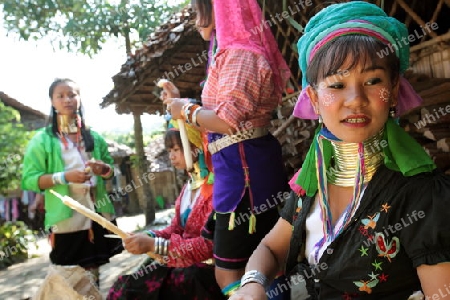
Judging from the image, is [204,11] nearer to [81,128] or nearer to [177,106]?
[177,106]

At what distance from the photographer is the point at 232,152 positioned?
200cm

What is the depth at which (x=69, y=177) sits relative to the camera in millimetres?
3137

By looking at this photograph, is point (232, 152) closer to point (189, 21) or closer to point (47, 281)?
point (47, 281)

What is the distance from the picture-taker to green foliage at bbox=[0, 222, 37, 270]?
8.14 m

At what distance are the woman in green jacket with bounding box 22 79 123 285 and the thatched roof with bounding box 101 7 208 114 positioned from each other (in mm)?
1471

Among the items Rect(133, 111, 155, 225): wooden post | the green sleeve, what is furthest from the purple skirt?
Rect(133, 111, 155, 225): wooden post

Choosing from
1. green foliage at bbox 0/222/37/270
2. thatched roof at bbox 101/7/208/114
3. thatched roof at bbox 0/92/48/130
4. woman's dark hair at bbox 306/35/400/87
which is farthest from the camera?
thatched roof at bbox 0/92/48/130

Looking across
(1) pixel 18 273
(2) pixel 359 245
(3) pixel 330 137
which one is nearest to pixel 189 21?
(3) pixel 330 137

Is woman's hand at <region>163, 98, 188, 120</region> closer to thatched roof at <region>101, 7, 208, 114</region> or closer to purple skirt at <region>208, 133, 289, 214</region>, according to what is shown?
purple skirt at <region>208, 133, 289, 214</region>

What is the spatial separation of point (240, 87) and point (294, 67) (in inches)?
109

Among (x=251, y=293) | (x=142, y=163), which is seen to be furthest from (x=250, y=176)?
(x=142, y=163)

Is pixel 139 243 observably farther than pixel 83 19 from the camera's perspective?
No

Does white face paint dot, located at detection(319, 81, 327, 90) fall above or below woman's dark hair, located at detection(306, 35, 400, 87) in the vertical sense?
below

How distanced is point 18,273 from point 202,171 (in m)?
6.90
